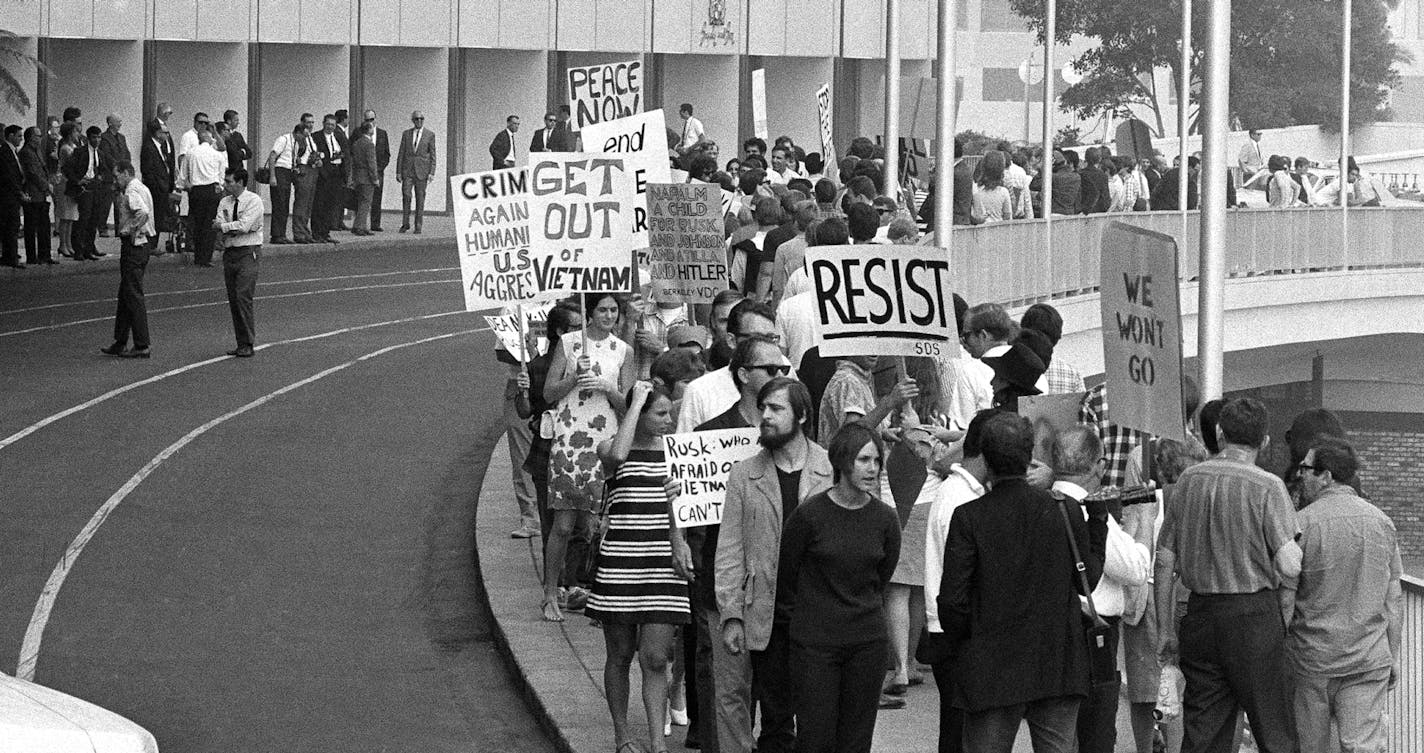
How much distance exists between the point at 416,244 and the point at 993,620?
1267 inches

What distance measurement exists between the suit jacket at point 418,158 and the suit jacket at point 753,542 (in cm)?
3149

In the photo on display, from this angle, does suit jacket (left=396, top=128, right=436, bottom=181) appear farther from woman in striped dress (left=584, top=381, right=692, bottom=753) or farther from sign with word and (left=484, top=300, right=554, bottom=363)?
woman in striped dress (left=584, top=381, right=692, bottom=753)

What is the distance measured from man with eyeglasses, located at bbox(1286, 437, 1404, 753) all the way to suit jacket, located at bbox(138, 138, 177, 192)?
2468 centimetres

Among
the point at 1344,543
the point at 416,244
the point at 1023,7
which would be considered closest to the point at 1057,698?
the point at 1344,543

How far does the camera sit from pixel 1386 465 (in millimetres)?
52531

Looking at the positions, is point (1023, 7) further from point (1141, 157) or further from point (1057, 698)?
point (1057, 698)

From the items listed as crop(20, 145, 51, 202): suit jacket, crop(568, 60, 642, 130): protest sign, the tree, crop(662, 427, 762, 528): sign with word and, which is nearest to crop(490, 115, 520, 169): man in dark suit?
crop(20, 145, 51, 202): suit jacket

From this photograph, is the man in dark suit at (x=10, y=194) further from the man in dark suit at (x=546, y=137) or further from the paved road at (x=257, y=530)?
the man in dark suit at (x=546, y=137)

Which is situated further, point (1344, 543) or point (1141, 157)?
point (1141, 157)

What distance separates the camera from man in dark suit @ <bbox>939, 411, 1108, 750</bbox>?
785 cm

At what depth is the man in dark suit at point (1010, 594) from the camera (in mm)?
7848

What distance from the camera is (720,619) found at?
9.05 meters

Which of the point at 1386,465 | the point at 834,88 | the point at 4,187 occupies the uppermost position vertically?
the point at 834,88

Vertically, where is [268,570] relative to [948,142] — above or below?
below
